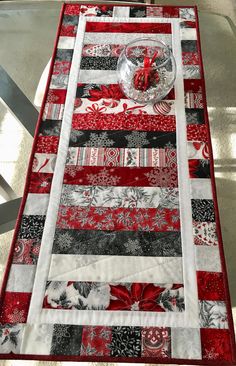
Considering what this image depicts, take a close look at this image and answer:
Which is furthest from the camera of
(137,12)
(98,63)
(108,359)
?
(137,12)

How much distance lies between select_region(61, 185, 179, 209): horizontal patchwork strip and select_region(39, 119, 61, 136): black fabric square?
16 centimetres

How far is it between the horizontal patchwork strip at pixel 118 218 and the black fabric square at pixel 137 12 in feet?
2.14

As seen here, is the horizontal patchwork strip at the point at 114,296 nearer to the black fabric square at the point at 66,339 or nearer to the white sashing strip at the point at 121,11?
the black fabric square at the point at 66,339

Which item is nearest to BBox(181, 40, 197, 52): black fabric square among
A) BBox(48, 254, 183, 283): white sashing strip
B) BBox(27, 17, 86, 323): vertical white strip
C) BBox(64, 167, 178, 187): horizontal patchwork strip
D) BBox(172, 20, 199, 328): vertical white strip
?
BBox(172, 20, 199, 328): vertical white strip

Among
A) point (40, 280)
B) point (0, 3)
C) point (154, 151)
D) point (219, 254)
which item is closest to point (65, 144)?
point (154, 151)

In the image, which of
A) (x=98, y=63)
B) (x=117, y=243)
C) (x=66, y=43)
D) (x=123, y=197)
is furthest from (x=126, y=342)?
(x=66, y=43)

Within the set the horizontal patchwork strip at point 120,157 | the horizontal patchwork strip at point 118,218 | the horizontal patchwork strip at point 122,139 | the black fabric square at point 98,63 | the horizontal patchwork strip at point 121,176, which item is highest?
the black fabric square at point 98,63

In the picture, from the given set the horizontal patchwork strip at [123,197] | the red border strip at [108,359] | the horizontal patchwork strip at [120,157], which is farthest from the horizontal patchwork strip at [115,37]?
the red border strip at [108,359]

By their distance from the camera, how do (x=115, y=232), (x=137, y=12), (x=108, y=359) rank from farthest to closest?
(x=137, y=12) < (x=115, y=232) < (x=108, y=359)

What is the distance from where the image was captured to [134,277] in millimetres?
670

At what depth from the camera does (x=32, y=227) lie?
2.38 ft

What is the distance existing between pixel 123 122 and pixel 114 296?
16.3 inches

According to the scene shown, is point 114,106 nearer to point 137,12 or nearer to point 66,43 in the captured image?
point 66,43

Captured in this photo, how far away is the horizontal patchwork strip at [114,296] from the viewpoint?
2.11ft
